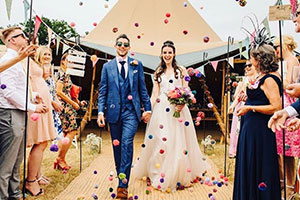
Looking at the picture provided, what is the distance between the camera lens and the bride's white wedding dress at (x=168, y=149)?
3.68 meters

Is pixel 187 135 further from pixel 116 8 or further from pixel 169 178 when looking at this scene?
pixel 116 8

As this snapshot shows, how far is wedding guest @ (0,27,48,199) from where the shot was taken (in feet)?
8.68

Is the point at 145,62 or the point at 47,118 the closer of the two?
the point at 47,118

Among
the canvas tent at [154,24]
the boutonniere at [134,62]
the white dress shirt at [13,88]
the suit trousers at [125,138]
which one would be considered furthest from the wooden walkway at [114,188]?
the canvas tent at [154,24]

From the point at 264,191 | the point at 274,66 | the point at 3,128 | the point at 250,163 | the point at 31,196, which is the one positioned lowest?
the point at 31,196

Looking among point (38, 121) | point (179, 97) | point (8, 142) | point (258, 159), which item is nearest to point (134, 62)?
point (179, 97)

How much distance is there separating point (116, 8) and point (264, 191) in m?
10.2

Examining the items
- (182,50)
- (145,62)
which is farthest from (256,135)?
(182,50)

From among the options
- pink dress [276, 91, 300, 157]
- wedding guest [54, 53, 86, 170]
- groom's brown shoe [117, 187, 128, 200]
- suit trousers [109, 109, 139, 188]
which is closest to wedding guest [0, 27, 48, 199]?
suit trousers [109, 109, 139, 188]

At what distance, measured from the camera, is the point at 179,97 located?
3.73 meters

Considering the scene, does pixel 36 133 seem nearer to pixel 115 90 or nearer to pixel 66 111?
pixel 115 90

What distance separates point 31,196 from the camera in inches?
130

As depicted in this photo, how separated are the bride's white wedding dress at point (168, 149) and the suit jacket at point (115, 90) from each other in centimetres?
42

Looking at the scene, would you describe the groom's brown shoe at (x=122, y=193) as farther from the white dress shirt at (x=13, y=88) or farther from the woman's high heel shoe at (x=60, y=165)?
the woman's high heel shoe at (x=60, y=165)
